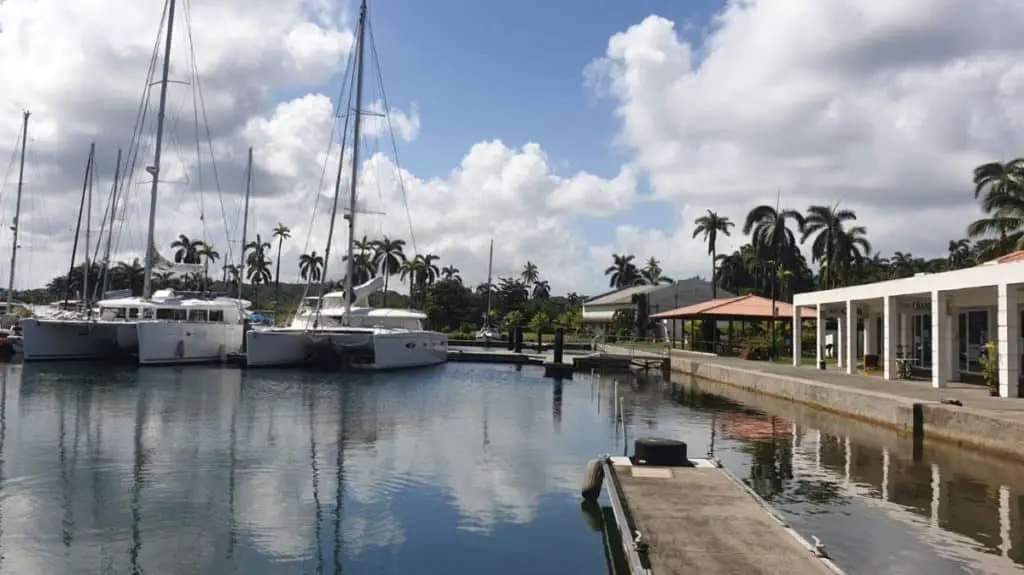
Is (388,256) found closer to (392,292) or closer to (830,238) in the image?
(392,292)

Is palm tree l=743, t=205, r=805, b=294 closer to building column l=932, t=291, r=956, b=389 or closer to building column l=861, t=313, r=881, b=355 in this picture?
building column l=861, t=313, r=881, b=355

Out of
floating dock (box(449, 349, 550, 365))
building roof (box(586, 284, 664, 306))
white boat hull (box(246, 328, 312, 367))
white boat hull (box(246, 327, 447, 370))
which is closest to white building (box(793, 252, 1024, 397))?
floating dock (box(449, 349, 550, 365))

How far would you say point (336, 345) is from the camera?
4441cm

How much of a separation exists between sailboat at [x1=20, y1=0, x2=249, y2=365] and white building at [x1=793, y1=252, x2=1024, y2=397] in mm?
31712

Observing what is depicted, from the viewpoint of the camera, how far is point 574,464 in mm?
18141

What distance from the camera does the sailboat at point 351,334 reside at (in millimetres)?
44156

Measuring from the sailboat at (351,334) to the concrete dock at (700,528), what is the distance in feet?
106

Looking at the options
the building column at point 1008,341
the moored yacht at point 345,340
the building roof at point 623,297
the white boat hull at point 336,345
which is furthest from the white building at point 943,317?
the building roof at point 623,297

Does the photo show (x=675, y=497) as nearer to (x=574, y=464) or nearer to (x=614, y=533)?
(x=614, y=533)

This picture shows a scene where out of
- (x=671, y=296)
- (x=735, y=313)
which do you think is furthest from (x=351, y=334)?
(x=671, y=296)

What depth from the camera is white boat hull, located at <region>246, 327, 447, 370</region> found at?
144ft

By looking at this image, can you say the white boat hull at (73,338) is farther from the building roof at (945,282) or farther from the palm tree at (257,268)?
the palm tree at (257,268)

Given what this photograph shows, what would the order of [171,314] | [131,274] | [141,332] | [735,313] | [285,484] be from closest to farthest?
1. [285,484]
2. [141,332]
3. [735,313]
4. [171,314]
5. [131,274]

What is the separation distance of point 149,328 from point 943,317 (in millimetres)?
36995
